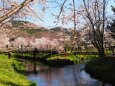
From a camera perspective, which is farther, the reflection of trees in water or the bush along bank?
the reflection of trees in water

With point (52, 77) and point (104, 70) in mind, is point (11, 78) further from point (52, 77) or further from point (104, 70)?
point (104, 70)

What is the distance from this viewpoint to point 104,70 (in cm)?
3972

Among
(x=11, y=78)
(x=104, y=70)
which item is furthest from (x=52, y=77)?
(x=11, y=78)

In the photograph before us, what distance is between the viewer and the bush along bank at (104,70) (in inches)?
1430

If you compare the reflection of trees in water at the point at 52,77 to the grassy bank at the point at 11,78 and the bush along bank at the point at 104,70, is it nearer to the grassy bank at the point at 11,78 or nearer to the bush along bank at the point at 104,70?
the grassy bank at the point at 11,78

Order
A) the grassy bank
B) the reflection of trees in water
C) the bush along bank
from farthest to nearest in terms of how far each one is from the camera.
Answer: the reflection of trees in water → the bush along bank → the grassy bank

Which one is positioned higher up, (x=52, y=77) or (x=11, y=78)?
(x=11, y=78)

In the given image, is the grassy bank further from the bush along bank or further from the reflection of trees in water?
the bush along bank

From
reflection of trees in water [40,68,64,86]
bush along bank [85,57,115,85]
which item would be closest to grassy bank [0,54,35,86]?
reflection of trees in water [40,68,64,86]

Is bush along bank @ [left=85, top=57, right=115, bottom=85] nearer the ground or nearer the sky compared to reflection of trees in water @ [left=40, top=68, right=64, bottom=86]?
nearer the sky

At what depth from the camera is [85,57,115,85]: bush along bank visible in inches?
1430

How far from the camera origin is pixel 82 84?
113ft

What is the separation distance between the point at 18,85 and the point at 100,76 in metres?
15.9

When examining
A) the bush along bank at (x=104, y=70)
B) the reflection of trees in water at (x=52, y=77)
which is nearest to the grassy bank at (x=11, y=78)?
the reflection of trees in water at (x=52, y=77)
